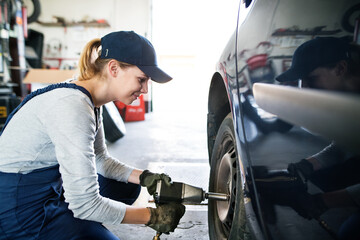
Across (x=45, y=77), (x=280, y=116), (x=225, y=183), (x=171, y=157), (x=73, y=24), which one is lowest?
(x=171, y=157)

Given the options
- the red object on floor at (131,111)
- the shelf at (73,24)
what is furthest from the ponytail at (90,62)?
the shelf at (73,24)

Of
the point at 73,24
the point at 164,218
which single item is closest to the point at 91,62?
the point at 164,218

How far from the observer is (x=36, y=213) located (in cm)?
108

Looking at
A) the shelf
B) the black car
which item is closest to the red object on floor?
the shelf

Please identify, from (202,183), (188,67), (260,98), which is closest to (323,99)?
(260,98)

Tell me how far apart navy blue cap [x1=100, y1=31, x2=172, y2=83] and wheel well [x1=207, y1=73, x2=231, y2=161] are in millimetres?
349

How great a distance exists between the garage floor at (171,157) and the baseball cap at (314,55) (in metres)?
1.21

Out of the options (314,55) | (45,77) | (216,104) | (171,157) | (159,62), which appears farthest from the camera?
(45,77)

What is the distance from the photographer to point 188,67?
12633 mm

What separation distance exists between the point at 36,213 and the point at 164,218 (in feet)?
1.76

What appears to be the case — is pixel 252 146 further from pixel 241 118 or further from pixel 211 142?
pixel 211 142

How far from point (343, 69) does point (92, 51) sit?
3.28 feet

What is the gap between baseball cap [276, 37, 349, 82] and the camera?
422 millimetres

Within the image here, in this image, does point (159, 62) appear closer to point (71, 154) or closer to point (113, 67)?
point (113, 67)
